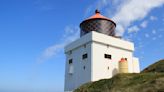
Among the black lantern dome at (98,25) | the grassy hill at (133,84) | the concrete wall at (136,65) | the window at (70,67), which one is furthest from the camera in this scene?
the concrete wall at (136,65)

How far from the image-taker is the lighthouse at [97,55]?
26688 millimetres

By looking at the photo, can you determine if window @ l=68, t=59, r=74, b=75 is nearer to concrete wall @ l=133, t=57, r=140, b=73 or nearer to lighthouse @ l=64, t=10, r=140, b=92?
lighthouse @ l=64, t=10, r=140, b=92

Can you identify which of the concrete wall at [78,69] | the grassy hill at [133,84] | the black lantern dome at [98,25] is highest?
the black lantern dome at [98,25]

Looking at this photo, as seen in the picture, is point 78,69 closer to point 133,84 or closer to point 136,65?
point 136,65

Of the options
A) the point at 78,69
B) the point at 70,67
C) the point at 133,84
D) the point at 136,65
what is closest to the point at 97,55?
the point at 78,69

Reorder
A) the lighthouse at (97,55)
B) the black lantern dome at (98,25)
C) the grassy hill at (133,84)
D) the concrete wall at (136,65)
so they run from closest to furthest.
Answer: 1. the grassy hill at (133,84)
2. the lighthouse at (97,55)
3. the black lantern dome at (98,25)
4. the concrete wall at (136,65)

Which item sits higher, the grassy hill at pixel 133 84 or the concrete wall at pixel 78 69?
the concrete wall at pixel 78 69

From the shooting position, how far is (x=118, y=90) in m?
14.9

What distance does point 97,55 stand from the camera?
26.9 m

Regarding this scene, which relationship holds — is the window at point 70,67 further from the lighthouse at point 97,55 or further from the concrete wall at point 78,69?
the concrete wall at point 78,69

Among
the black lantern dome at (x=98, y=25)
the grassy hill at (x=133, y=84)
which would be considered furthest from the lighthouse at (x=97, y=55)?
the grassy hill at (x=133, y=84)

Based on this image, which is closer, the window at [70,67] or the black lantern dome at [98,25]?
the black lantern dome at [98,25]

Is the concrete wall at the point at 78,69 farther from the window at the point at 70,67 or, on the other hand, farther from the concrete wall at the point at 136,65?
the concrete wall at the point at 136,65

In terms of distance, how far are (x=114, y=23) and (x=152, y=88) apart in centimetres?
1836
